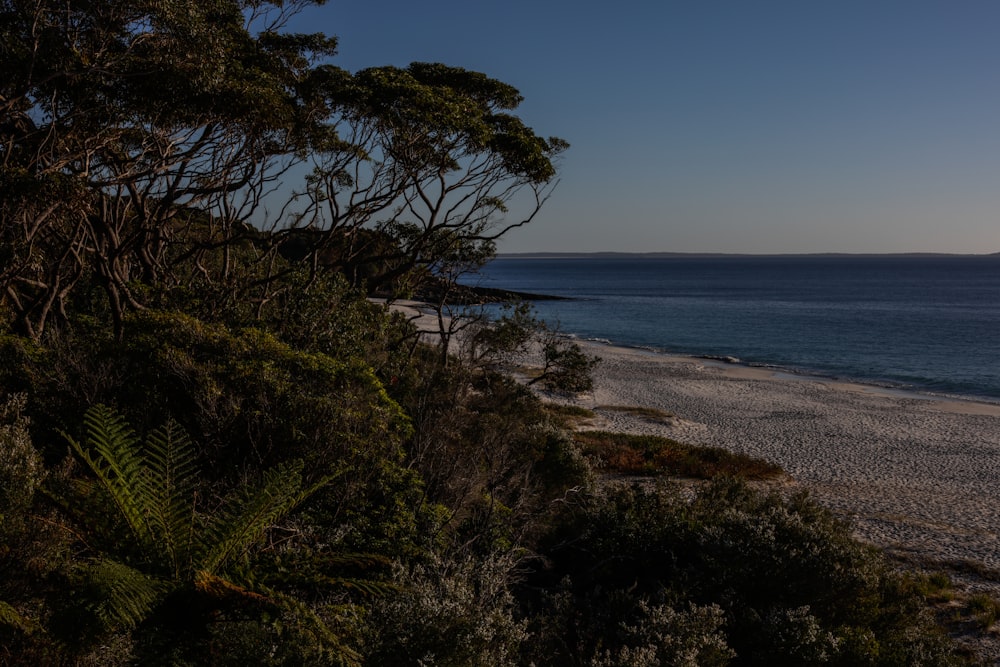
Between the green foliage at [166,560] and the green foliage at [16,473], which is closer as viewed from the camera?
the green foliage at [166,560]

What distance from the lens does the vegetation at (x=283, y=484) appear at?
15.7 ft

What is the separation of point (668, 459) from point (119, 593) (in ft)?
52.8

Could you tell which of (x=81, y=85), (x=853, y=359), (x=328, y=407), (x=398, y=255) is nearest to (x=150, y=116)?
(x=81, y=85)

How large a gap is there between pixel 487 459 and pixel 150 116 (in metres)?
8.20

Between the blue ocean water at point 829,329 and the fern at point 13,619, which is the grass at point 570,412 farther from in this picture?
the fern at point 13,619

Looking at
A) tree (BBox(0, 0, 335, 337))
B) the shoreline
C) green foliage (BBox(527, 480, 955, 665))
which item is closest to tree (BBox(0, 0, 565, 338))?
→ tree (BBox(0, 0, 335, 337))

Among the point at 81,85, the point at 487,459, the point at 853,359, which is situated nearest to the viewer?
the point at 487,459

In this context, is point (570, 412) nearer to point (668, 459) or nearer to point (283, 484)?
point (668, 459)

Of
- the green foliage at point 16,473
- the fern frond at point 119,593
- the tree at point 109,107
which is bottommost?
the fern frond at point 119,593

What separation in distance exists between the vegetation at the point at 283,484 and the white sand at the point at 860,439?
422 centimetres

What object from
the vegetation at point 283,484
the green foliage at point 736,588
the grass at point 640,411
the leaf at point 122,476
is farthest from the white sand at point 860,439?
the leaf at point 122,476

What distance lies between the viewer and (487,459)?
9977 mm

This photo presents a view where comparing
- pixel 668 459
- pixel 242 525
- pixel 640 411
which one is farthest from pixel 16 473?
pixel 640 411

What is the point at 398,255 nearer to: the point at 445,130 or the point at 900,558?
the point at 445,130
